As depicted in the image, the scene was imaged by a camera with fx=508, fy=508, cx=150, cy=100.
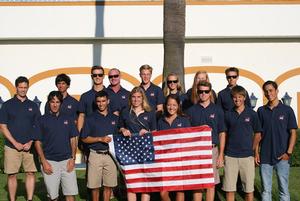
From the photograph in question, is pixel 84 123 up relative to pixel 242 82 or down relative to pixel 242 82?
down

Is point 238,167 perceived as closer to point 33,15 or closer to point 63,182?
point 63,182

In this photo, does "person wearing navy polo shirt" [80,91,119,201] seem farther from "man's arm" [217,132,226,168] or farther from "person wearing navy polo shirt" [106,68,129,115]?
"man's arm" [217,132,226,168]

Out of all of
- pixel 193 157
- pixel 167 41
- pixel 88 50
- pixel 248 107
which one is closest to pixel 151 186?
pixel 193 157

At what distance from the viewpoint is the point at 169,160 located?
24.7 feet

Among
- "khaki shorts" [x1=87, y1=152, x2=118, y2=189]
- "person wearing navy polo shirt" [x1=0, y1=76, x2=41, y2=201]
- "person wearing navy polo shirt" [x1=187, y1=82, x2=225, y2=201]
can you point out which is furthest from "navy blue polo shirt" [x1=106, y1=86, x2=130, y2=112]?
"person wearing navy polo shirt" [x1=187, y1=82, x2=225, y2=201]

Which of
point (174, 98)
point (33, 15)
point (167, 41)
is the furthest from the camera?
point (33, 15)

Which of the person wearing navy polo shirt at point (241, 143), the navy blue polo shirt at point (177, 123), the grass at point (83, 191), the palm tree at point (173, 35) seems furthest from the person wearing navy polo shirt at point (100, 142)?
the palm tree at point (173, 35)

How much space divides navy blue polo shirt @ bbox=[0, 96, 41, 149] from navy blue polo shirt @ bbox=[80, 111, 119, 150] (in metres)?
0.98

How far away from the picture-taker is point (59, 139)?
25.2ft

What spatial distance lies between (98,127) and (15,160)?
1.62 m

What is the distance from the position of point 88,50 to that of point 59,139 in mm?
10692

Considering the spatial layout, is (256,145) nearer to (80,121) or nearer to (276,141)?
(276,141)

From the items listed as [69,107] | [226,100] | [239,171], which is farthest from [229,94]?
[69,107]

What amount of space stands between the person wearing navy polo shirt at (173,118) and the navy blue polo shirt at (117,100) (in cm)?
113
